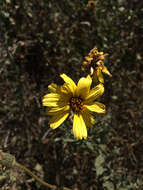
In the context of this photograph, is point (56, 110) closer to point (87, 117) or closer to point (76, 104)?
point (76, 104)

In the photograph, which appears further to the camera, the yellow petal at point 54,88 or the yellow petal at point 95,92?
the yellow petal at point 95,92

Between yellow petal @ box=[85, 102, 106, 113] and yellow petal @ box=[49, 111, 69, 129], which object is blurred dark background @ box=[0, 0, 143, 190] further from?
yellow petal @ box=[49, 111, 69, 129]

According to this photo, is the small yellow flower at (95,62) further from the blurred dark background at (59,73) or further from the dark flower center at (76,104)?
the blurred dark background at (59,73)

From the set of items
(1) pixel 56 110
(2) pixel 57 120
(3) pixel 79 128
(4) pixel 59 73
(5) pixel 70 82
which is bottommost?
(3) pixel 79 128

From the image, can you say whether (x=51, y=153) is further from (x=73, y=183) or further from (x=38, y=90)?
(x=38, y=90)

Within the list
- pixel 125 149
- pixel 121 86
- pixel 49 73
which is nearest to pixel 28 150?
pixel 49 73

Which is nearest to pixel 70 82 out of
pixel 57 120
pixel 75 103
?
pixel 75 103

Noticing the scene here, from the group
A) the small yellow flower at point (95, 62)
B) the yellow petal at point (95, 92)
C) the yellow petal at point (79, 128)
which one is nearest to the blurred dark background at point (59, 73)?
the small yellow flower at point (95, 62)

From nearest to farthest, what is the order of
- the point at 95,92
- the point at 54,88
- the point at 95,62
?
the point at 54,88, the point at 95,92, the point at 95,62
